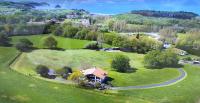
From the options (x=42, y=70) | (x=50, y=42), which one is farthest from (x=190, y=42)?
(x=42, y=70)

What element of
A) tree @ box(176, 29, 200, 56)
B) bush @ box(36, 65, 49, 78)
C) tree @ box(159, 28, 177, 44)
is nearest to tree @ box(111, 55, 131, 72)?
tree @ box(159, 28, 177, 44)

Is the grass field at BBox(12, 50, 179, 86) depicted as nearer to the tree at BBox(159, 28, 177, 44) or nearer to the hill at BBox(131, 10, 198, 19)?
the tree at BBox(159, 28, 177, 44)

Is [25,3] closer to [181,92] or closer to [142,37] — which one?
[142,37]

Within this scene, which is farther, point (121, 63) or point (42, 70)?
point (42, 70)

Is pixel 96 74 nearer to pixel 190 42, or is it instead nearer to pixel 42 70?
pixel 42 70

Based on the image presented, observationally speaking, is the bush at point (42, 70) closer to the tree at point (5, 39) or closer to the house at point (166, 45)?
the tree at point (5, 39)

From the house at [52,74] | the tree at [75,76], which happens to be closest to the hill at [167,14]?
the tree at [75,76]

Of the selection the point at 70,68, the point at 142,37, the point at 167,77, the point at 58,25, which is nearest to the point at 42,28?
the point at 58,25
